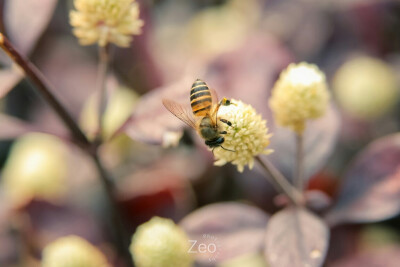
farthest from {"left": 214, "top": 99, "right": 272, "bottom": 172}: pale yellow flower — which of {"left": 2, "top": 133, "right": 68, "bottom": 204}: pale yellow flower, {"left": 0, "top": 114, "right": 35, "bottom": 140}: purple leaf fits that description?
{"left": 2, "top": 133, "right": 68, "bottom": 204}: pale yellow flower

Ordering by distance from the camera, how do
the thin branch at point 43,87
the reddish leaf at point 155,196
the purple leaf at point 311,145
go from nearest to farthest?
1. the thin branch at point 43,87
2. the purple leaf at point 311,145
3. the reddish leaf at point 155,196

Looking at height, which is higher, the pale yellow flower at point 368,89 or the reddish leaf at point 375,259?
the pale yellow flower at point 368,89

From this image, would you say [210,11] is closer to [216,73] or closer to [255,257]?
[216,73]

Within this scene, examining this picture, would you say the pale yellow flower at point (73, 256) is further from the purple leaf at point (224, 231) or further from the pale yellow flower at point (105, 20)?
the pale yellow flower at point (105, 20)

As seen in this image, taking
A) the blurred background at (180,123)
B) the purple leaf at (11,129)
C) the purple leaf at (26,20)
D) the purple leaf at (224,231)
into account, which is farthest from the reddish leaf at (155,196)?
the purple leaf at (26,20)

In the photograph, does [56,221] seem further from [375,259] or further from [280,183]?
[375,259]

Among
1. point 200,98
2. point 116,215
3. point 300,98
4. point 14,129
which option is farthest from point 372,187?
point 14,129

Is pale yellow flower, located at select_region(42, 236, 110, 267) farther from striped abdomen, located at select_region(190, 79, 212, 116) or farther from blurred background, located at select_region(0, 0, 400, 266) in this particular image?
striped abdomen, located at select_region(190, 79, 212, 116)
